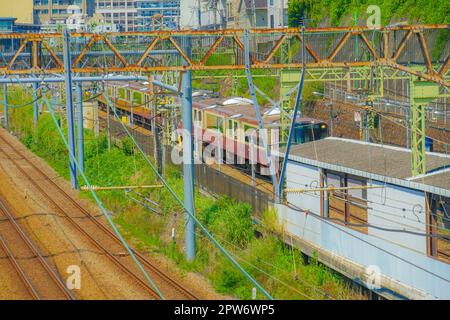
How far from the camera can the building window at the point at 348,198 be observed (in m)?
12.4

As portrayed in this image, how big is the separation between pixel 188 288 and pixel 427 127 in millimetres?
10599

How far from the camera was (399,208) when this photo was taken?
11094 millimetres

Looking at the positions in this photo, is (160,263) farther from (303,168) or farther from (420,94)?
(420,94)

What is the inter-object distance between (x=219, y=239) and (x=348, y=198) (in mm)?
2500

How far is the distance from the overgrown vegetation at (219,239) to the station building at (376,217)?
32 cm

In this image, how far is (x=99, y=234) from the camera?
15641 mm

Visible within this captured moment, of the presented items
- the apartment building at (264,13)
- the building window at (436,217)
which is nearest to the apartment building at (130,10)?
the apartment building at (264,13)

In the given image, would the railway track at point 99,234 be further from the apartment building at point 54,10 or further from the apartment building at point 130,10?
the apartment building at point 130,10

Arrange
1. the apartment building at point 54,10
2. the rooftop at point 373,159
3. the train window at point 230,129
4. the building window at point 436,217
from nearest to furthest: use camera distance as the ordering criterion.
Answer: the building window at point 436,217, the rooftop at point 373,159, the train window at point 230,129, the apartment building at point 54,10

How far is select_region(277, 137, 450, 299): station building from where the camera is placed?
9961 millimetres

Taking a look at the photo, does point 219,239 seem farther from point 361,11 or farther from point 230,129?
point 361,11

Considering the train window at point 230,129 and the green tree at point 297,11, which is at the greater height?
the green tree at point 297,11

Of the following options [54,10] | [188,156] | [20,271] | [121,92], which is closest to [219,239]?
[188,156]

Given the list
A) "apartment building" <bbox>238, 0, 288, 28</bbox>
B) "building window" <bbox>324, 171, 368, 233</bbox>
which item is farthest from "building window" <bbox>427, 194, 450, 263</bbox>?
"apartment building" <bbox>238, 0, 288, 28</bbox>
